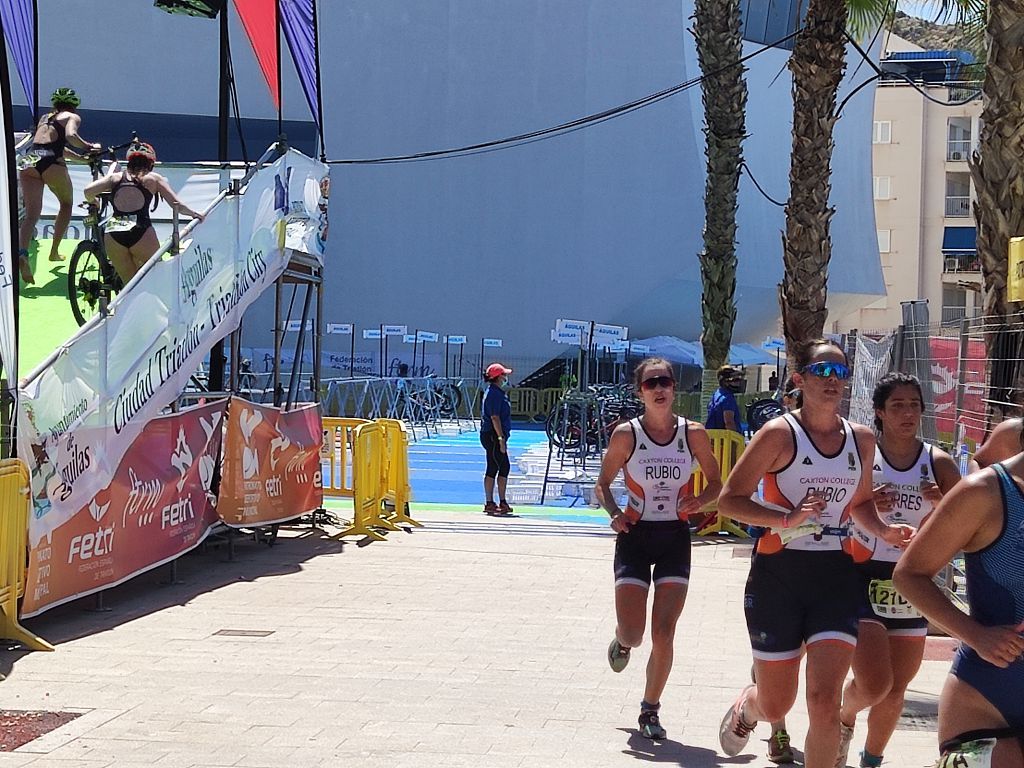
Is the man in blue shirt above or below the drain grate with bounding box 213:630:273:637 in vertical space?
above

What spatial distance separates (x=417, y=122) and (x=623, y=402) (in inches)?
911

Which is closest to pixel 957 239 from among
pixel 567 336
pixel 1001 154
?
pixel 567 336

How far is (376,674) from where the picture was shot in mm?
7855

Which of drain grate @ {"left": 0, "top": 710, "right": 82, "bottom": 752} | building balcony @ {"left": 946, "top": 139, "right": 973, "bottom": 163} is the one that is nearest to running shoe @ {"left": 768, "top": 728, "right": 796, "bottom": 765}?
drain grate @ {"left": 0, "top": 710, "right": 82, "bottom": 752}

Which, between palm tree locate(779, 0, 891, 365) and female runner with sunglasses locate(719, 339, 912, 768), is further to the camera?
palm tree locate(779, 0, 891, 365)

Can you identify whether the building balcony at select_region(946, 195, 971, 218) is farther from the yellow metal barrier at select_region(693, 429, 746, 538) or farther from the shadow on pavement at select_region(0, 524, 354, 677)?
the shadow on pavement at select_region(0, 524, 354, 677)

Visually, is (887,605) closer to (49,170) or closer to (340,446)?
(49,170)

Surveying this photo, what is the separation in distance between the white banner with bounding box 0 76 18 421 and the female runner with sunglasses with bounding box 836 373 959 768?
195 inches

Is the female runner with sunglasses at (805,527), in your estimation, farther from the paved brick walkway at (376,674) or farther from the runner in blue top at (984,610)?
the runner in blue top at (984,610)

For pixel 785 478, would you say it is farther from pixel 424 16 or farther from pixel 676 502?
pixel 424 16

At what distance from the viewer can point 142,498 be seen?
1036cm

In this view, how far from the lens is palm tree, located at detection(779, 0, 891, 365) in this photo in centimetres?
1441

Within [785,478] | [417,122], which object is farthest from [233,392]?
[417,122]

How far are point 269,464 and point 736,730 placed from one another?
8.20m
